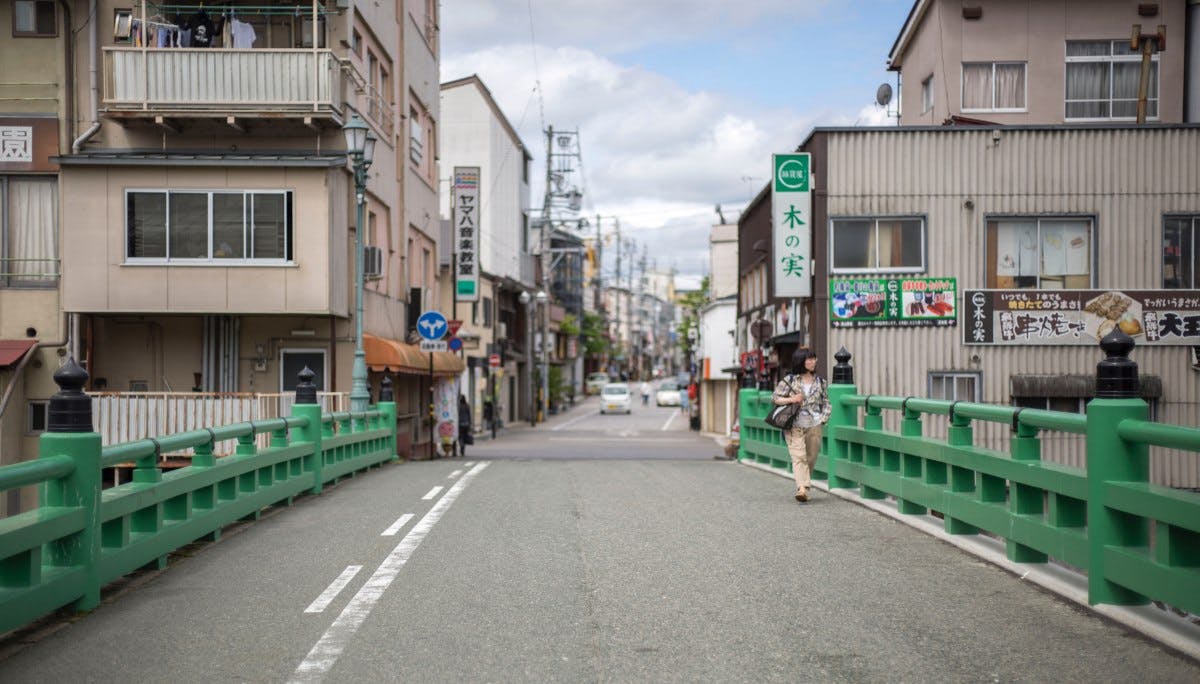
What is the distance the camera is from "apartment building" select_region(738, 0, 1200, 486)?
2352 cm

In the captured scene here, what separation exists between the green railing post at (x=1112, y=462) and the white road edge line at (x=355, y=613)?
14.4 ft

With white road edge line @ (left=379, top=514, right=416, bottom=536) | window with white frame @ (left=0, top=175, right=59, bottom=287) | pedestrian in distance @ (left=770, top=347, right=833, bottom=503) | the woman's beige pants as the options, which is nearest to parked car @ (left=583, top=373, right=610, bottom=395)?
window with white frame @ (left=0, top=175, right=59, bottom=287)

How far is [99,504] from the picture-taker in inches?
300

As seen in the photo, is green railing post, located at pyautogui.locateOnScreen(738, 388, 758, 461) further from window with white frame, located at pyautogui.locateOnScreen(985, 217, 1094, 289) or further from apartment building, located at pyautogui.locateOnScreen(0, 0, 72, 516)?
apartment building, located at pyautogui.locateOnScreen(0, 0, 72, 516)

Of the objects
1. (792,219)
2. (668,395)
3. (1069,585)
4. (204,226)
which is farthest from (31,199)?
(668,395)

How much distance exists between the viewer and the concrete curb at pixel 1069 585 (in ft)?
19.9

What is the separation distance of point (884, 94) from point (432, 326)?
42.9 feet

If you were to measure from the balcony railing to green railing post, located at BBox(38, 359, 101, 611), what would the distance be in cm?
1696

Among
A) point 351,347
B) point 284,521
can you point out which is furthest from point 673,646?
point 351,347

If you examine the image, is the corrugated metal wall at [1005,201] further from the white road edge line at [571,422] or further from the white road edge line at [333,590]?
the white road edge line at [571,422]

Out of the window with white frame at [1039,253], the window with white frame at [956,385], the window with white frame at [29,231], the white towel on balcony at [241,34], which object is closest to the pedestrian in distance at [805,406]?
the window with white frame at [956,385]

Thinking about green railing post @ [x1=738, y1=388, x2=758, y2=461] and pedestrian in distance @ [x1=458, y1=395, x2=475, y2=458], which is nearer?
green railing post @ [x1=738, y1=388, x2=758, y2=461]

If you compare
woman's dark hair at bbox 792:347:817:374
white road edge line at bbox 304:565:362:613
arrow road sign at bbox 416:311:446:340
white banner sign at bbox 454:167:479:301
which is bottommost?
white road edge line at bbox 304:565:362:613

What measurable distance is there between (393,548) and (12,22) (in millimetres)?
20943
